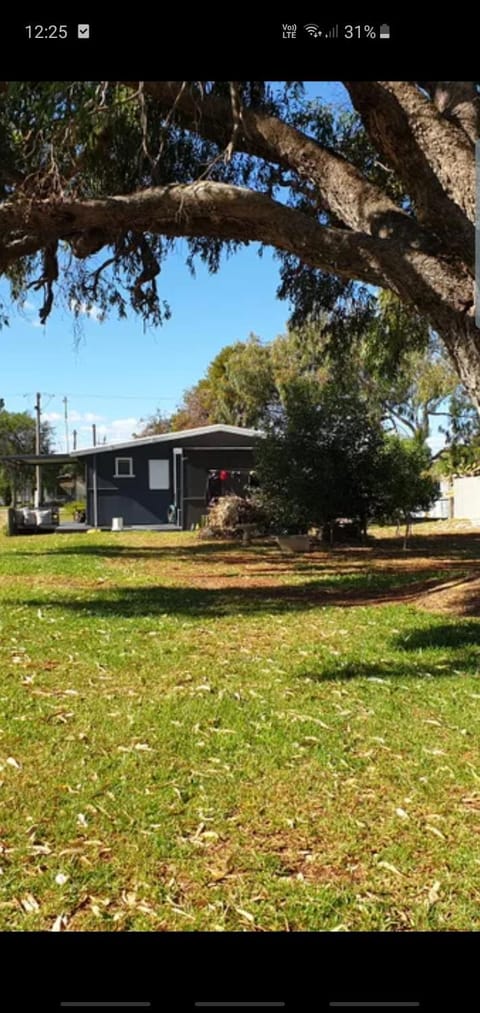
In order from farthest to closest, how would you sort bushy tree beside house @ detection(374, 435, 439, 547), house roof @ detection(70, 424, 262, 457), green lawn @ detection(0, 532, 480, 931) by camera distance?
house roof @ detection(70, 424, 262, 457)
bushy tree beside house @ detection(374, 435, 439, 547)
green lawn @ detection(0, 532, 480, 931)

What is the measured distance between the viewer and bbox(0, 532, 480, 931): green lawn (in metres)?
2.16

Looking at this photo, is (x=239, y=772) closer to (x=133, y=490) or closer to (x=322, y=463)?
(x=322, y=463)

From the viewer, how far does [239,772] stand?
3.11 m

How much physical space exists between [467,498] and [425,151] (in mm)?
20313

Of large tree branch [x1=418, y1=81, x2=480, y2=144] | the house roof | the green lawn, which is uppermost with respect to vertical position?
large tree branch [x1=418, y1=81, x2=480, y2=144]

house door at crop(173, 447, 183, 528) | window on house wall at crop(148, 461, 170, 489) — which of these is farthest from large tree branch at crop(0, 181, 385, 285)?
window on house wall at crop(148, 461, 170, 489)

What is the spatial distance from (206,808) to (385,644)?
3111 mm

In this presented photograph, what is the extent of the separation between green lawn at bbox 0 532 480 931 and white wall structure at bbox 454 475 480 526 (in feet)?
60.2

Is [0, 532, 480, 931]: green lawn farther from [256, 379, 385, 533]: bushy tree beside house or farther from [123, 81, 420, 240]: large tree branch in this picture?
[256, 379, 385, 533]: bushy tree beside house

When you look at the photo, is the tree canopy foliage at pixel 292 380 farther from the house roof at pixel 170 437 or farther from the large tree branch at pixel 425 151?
the large tree branch at pixel 425 151

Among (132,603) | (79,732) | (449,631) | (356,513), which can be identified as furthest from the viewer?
(356,513)

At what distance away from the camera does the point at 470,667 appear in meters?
4.85

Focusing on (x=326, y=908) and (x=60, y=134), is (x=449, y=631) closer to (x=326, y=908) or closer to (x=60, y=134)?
(x=326, y=908)
